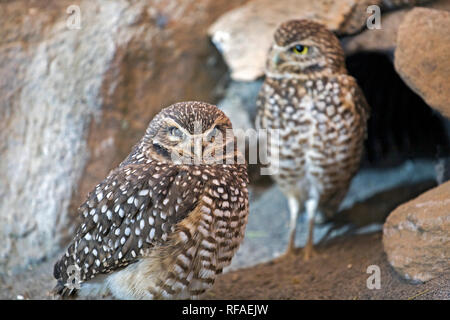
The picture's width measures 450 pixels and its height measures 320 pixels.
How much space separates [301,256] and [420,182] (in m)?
0.97

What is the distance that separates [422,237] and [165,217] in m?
1.15

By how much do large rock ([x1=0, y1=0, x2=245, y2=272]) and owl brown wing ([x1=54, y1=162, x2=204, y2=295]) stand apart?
2.76ft

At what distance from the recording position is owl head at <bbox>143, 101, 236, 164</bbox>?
219 centimetres

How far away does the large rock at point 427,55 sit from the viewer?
8.70 feet

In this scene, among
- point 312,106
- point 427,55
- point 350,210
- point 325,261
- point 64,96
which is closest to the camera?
point 427,55

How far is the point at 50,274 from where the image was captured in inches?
104

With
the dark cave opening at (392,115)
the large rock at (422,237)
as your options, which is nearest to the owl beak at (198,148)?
the large rock at (422,237)

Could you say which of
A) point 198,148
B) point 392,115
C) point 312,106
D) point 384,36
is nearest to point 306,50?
point 312,106

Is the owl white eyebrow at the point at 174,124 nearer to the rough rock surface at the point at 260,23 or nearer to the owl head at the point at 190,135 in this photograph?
the owl head at the point at 190,135

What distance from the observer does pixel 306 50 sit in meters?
3.16

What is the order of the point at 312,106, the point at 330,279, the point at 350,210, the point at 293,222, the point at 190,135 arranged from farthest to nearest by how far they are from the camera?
the point at 350,210 < the point at 293,222 < the point at 312,106 < the point at 330,279 < the point at 190,135

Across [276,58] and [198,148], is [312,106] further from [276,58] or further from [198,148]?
[198,148]

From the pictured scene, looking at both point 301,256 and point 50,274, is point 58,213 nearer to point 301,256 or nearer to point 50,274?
point 50,274

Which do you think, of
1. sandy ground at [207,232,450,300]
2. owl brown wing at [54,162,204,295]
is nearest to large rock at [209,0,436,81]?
sandy ground at [207,232,450,300]
